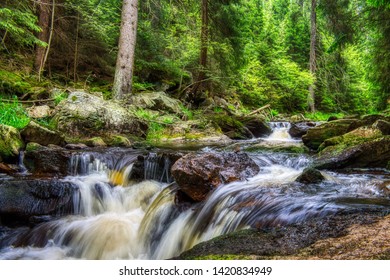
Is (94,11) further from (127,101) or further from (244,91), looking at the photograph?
(244,91)

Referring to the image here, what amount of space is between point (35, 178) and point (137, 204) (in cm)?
173

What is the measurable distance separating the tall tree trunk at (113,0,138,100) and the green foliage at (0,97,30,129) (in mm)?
2942

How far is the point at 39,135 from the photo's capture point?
647 cm

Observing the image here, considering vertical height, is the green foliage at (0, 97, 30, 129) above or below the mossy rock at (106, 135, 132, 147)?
above

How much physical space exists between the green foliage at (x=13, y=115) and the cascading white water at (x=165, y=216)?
9.40 ft

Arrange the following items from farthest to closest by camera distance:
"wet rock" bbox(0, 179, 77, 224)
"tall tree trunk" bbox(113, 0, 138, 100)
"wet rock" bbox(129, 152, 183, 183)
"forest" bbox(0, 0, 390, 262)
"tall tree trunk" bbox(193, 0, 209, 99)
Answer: "tall tree trunk" bbox(193, 0, 209, 99) < "tall tree trunk" bbox(113, 0, 138, 100) < "wet rock" bbox(129, 152, 183, 183) < "wet rock" bbox(0, 179, 77, 224) < "forest" bbox(0, 0, 390, 262)

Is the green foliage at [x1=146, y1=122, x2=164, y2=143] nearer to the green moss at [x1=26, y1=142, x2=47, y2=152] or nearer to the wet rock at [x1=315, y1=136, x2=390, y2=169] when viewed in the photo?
the green moss at [x1=26, y1=142, x2=47, y2=152]

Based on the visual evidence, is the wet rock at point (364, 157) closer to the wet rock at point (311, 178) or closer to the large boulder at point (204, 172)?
the wet rock at point (311, 178)

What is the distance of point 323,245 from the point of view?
Result: 226 centimetres

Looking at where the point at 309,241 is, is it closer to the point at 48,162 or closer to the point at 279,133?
the point at 48,162

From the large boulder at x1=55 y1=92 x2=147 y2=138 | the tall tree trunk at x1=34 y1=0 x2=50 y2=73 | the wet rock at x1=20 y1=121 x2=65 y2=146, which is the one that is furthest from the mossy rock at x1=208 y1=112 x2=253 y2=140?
the tall tree trunk at x1=34 y1=0 x2=50 y2=73

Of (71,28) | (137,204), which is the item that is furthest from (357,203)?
(71,28)

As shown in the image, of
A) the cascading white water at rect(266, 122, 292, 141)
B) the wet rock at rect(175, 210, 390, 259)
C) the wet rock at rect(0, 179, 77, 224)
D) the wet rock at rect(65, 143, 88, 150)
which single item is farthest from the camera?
the cascading white water at rect(266, 122, 292, 141)

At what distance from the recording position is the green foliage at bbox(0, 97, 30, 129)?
6892 mm
